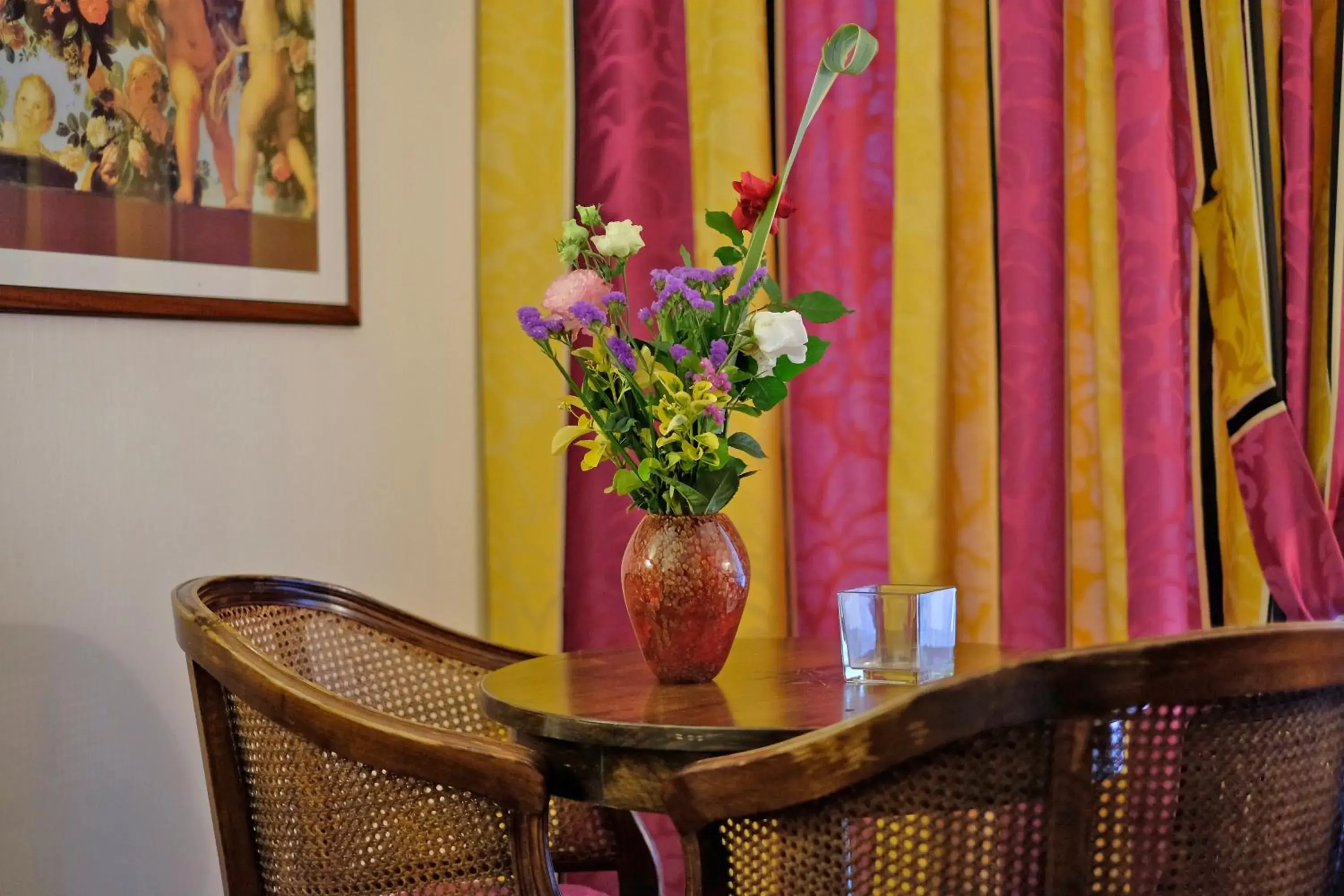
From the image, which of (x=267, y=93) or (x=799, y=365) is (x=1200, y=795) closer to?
(x=799, y=365)

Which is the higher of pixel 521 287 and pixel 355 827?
pixel 521 287

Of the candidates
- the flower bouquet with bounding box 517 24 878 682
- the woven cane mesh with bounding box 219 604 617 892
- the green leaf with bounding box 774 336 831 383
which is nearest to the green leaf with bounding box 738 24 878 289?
the flower bouquet with bounding box 517 24 878 682

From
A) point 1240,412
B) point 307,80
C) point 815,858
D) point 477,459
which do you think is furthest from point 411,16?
point 815,858

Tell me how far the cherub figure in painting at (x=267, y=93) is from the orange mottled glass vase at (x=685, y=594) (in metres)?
1.19

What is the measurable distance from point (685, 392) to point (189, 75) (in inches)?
49.9

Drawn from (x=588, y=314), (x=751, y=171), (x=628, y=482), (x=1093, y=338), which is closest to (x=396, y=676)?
(x=628, y=482)

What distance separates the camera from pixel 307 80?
247 centimetres

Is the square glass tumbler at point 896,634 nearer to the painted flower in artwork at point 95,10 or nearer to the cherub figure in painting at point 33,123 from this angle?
the cherub figure in painting at point 33,123

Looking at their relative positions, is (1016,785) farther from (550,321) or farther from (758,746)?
(550,321)

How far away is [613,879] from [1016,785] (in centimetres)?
171

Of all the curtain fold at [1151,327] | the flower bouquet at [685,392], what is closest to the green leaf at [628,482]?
the flower bouquet at [685,392]

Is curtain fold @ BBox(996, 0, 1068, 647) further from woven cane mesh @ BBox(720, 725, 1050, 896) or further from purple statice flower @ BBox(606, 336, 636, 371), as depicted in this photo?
woven cane mesh @ BBox(720, 725, 1050, 896)

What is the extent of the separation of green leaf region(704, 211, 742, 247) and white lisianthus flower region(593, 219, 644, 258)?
0.32 ft

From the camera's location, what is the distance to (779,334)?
4.93 feet
